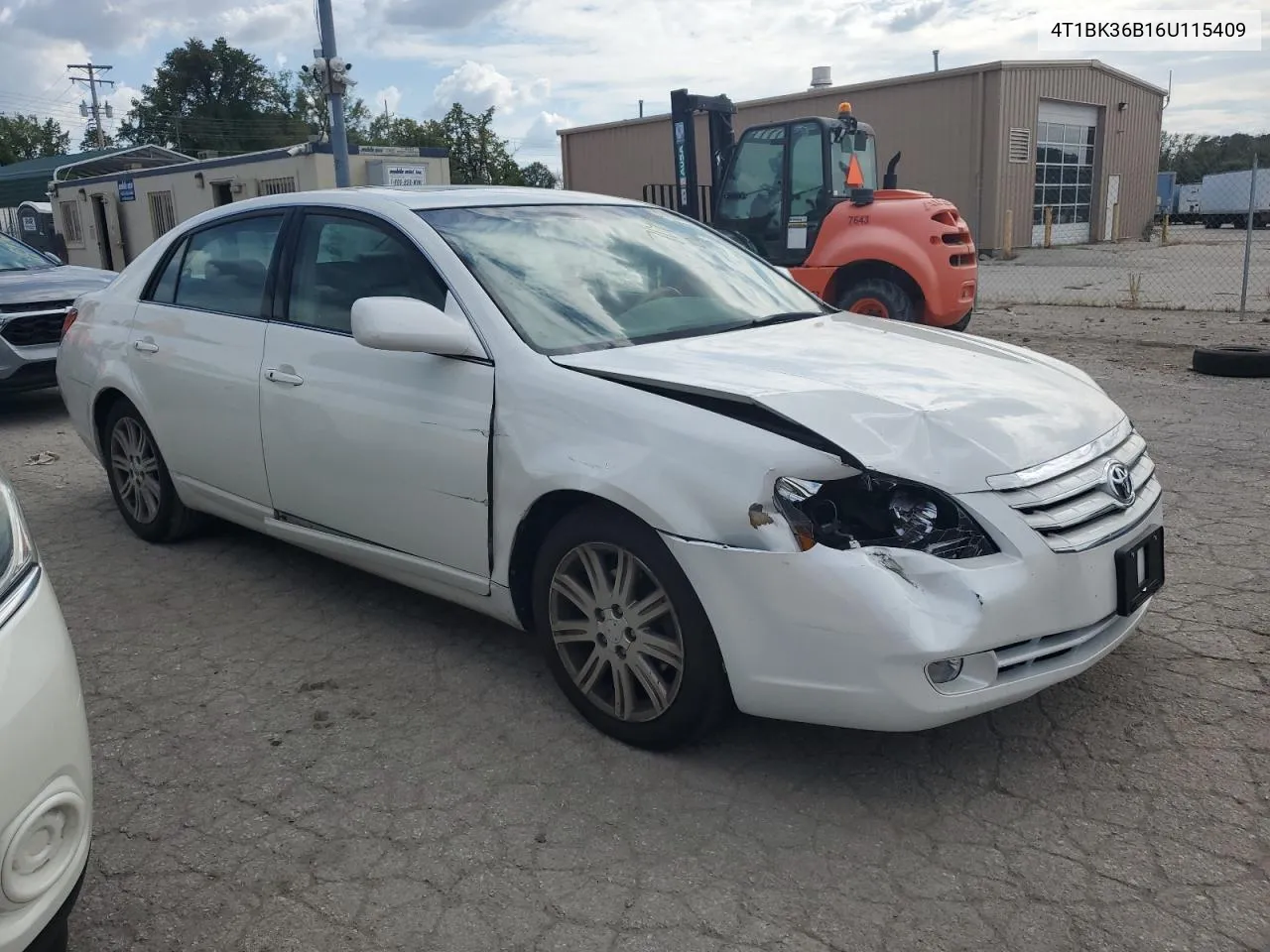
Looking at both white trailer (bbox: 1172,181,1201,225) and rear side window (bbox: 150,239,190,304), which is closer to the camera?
rear side window (bbox: 150,239,190,304)

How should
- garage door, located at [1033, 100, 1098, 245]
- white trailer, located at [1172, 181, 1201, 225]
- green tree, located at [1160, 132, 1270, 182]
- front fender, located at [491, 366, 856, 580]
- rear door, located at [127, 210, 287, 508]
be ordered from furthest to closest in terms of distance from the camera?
green tree, located at [1160, 132, 1270, 182], white trailer, located at [1172, 181, 1201, 225], garage door, located at [1033, 100, 1098, 245], rear door, located at [127, 210, 287, 508], front fender, located at [491, 366, 856, 580]

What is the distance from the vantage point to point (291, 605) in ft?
14.5

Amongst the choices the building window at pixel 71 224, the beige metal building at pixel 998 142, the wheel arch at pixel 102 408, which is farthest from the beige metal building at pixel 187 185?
the wheel arch at pixel 102 408

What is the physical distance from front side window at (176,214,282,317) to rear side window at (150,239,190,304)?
0.05 meters

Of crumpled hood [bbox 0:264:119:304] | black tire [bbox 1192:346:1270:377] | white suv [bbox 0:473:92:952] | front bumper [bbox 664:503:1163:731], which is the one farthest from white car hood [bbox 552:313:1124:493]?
crumpled hood [bbox 0:264:119:304]

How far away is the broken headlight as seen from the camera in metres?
2.72

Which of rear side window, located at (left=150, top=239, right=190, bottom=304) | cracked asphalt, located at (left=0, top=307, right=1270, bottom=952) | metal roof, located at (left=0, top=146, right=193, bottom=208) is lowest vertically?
cracked asphalt, located at (left=0, top=307, right=1270, bottom=952)

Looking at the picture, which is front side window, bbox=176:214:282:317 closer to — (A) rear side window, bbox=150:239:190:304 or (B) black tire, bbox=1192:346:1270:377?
(A) rear side window, bbox=150:239:190:304

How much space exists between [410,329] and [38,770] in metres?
1.73

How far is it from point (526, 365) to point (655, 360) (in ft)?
1.28

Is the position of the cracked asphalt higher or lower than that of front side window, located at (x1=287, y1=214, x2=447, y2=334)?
lower

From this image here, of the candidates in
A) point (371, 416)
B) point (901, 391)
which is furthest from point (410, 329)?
point (901, 391)

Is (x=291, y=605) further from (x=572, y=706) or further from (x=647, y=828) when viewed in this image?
(x=647, y=828)

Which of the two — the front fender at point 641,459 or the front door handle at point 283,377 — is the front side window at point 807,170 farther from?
the front fender at point 641,459
